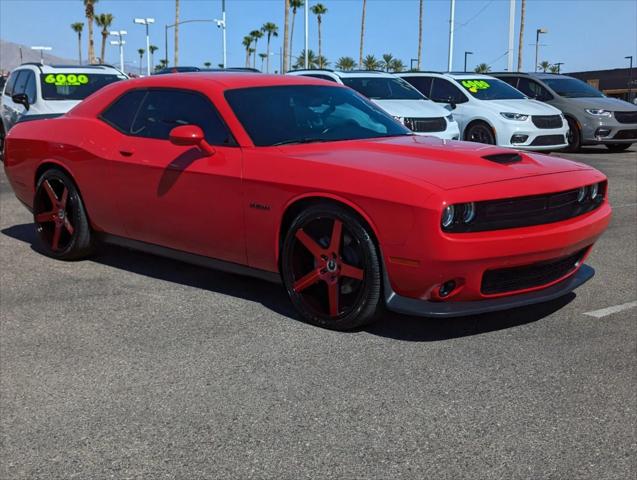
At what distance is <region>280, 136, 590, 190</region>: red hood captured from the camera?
4.20 meters

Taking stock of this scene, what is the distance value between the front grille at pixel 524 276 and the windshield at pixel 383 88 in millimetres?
8655

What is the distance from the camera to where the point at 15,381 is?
12.5 ft

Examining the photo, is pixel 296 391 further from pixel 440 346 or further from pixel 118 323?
pixel 118 323

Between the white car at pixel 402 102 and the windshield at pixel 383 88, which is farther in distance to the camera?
the windshield at pixel 383 88

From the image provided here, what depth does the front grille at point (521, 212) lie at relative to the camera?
4074 millimetres

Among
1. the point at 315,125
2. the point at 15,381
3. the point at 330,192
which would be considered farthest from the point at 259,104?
the point at 15,381

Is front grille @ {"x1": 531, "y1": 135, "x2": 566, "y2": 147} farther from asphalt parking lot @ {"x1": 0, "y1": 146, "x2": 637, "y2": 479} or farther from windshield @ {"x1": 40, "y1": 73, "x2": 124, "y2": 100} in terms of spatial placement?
asphalt parking lot @ {"x1": 0, "y1": 146, "x2": 637, "y2": 479}

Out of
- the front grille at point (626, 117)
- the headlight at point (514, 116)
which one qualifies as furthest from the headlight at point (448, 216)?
the front grille at point (626, 117)

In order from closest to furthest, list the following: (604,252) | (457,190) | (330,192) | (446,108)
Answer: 1. (457,190)
2. (330,192)
3. (604,252)
4. (446,108)

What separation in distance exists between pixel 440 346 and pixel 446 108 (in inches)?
394

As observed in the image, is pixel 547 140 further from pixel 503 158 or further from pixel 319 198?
pixel 319 198

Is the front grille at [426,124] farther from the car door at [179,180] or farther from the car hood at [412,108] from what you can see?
the car door at [179,180]

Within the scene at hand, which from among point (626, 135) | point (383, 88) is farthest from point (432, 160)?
point (626, 135)

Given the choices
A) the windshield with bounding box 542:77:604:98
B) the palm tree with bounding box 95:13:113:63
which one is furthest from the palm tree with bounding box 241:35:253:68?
the windshield with bounding box 542:77:604:98
